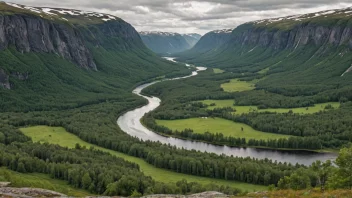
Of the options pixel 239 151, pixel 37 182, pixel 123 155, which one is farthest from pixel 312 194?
pixel 239 151

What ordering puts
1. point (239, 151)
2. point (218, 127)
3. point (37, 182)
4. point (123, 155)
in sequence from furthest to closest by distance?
point (218, 127)
point (239, 151)
point (123, 155)
point (37, 182)

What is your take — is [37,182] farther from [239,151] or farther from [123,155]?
[239,151]

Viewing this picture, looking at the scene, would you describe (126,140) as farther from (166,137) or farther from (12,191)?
(12,191)

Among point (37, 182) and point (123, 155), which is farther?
point (123, 155)

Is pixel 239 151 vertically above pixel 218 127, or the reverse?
pixel 239 151

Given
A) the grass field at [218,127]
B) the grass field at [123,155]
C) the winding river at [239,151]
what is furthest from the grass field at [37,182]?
the grass field at [218,127]

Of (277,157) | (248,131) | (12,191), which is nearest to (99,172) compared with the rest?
(12,191)
